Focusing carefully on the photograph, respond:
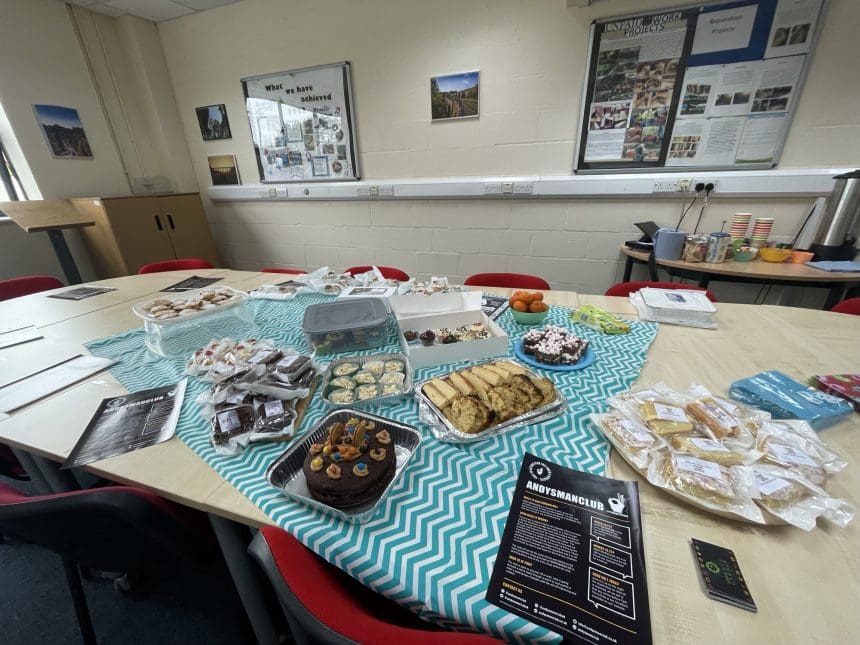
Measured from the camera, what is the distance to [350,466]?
0.62 metres

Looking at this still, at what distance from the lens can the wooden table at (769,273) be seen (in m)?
1.67

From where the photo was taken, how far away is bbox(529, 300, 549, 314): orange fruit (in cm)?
127

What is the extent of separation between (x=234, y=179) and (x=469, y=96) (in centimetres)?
242

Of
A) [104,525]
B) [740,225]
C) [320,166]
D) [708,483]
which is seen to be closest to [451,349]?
[708,483]

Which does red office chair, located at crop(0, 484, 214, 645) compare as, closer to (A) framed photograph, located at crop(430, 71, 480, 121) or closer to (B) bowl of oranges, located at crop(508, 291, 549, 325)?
(B) bowl of oranges, located at crop(508, 291, 549, 325)

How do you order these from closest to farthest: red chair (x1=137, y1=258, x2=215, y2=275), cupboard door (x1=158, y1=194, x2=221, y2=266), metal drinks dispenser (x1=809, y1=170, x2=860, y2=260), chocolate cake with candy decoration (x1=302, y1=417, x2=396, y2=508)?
chocolate cake with candy decoration (x1=302, y1=417, x2=396, y2=508) → metal drinks dispenser (x1=809, y1=170, x2=860, y2=260) → red chair (x1=137, y1=258, x2=215, y2=275) → cupboard door (x1=158, y1=194, x2=221, y2=266)

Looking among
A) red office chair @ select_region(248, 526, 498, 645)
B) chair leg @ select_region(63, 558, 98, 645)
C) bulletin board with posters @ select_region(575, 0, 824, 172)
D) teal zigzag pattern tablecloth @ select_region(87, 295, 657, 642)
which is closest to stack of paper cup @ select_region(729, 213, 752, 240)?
bulletin board with posters @ select_region(575, 0, 824, 172)

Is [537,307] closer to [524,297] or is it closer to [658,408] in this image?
[524,297]

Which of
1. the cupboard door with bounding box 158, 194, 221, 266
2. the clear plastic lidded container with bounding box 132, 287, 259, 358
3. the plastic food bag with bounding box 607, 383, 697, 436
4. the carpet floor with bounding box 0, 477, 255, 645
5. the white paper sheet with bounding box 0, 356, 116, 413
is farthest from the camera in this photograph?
the cupboard door with bounding box 158, 194, 221, 266

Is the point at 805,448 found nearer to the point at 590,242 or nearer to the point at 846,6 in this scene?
the point at 590,242

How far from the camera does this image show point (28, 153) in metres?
2.61

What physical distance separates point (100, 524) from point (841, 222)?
3241 mm

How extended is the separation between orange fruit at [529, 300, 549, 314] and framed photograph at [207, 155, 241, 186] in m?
3.35

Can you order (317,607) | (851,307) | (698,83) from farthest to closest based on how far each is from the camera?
(698,83), (851,307), (317,607)
